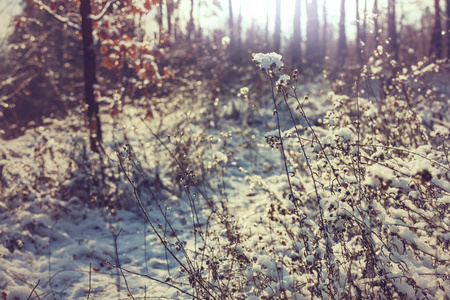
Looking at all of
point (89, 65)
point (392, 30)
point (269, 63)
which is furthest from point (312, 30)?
point (269, 63)

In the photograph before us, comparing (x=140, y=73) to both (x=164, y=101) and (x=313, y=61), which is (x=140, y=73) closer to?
(x=164, y=101)

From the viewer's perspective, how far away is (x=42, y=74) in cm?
1198

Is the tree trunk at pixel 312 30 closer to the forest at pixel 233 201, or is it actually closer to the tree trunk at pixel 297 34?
the tree trunk at pixel 297 34

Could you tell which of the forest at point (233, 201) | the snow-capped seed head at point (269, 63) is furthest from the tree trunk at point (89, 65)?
the snow-capped seed head at point (269, 63)

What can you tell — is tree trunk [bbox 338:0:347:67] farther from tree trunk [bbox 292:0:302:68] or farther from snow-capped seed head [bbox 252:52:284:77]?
snow-capped seed head [bbox 252:52:284:77]

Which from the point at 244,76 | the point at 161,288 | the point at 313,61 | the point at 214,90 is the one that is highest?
the point at 313,61

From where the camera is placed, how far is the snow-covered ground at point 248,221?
197 centimetres

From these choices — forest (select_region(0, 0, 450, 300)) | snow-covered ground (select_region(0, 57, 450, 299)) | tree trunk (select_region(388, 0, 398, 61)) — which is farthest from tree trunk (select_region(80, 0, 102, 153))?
tree trunk (select_region(388, 0, 398, 61))

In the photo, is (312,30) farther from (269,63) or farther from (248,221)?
(269,63)

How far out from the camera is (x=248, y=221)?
3.59 m

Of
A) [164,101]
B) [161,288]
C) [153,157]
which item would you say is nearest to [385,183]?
[161,288]

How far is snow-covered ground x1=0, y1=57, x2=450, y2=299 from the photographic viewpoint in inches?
77.4

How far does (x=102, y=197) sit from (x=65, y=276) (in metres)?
1.48

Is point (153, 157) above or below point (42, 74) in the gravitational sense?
below
